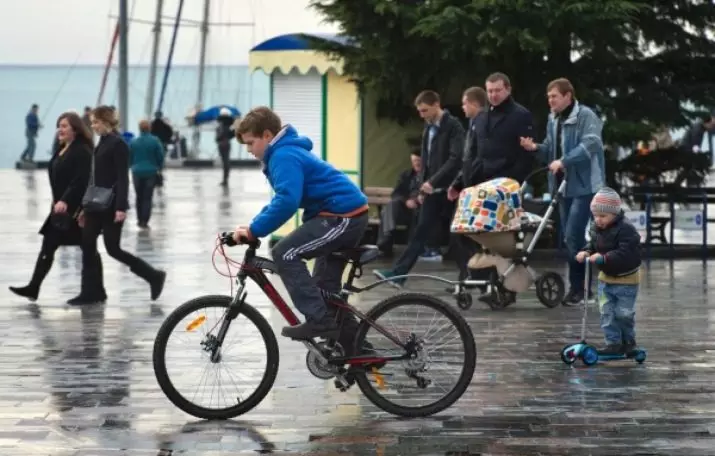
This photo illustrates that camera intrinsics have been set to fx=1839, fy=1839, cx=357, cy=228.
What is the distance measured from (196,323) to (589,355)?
2800 millimetres

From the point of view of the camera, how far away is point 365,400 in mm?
9984

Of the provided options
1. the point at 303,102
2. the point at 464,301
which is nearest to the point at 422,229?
the point at 464,301

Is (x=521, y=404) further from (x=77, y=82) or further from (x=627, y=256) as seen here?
(x=77, y=82)

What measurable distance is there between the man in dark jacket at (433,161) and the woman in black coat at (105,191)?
2325 mm

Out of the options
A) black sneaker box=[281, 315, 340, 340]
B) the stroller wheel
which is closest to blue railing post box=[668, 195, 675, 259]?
the stroller wheel

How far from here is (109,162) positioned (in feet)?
49.3

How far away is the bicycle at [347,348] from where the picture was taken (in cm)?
943

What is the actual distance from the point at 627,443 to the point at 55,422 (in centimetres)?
285

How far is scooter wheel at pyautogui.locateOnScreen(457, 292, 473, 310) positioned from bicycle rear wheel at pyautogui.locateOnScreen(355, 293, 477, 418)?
5050 millimetres

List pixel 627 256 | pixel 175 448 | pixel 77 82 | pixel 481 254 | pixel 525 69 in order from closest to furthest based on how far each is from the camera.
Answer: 1. pixel 175 448
2. pixel 627 256
3. pixel 481 254
4. pixel 525 69
5. pixel 77 82

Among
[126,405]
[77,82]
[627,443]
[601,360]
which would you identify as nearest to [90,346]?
[126,405]

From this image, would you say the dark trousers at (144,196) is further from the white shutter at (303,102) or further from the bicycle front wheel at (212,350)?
the bicycle front wheel at (212,350)

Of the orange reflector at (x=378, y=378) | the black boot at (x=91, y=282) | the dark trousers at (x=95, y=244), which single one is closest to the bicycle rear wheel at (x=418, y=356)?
the orange reflector at (x=378, y=378)

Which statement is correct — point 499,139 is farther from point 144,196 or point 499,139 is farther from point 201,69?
point 201,69
